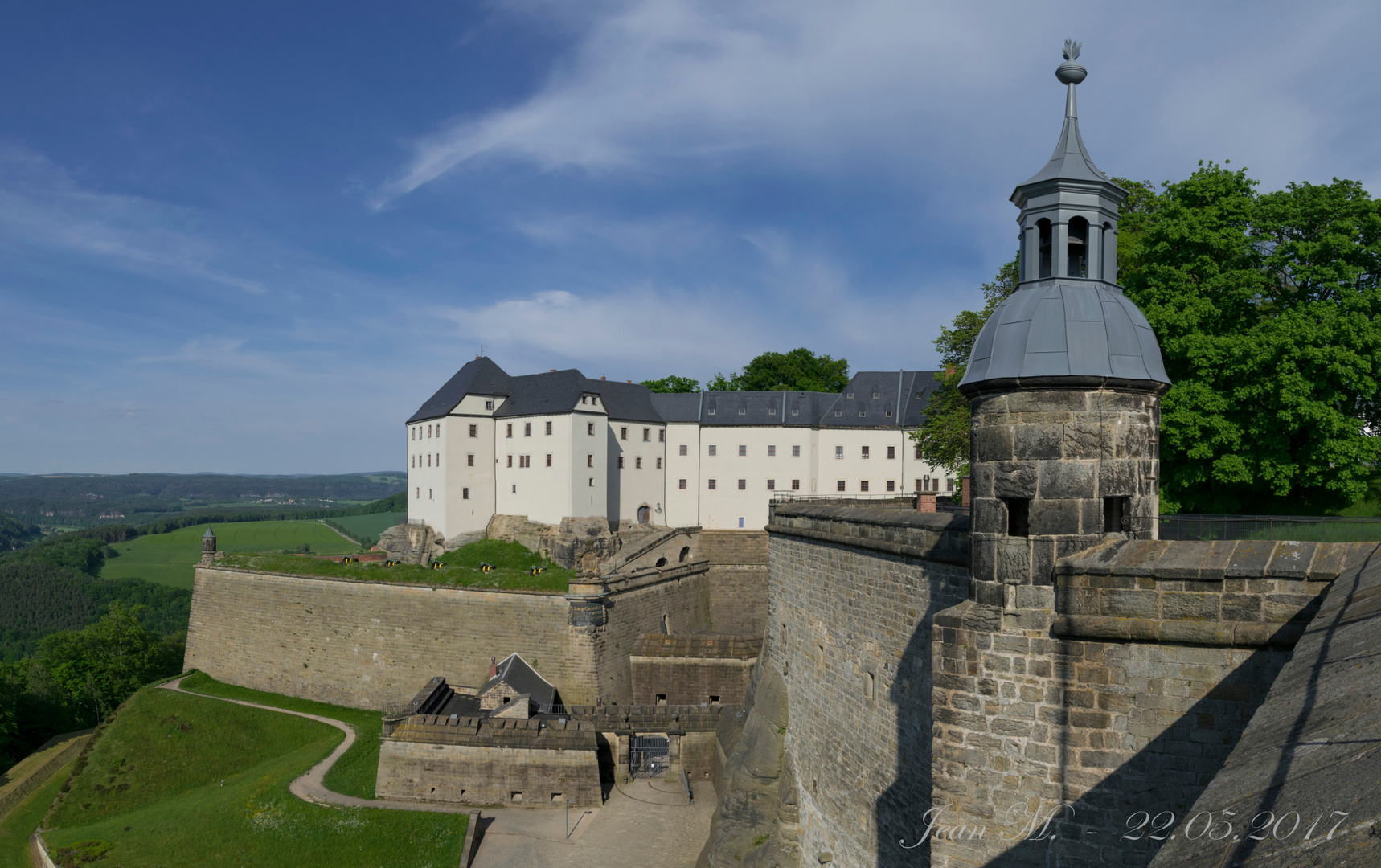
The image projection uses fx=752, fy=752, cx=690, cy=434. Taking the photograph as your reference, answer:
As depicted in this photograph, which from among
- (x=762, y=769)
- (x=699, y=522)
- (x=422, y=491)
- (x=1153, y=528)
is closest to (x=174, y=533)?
(x=422, y=491)

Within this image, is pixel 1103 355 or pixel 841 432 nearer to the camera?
pixel 1103 355

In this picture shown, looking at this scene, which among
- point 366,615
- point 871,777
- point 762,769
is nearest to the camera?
point 871,777

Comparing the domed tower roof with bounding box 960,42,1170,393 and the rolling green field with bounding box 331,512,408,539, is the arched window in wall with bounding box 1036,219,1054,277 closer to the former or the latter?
the domed tower roof with bounding box 960,42,1170,393

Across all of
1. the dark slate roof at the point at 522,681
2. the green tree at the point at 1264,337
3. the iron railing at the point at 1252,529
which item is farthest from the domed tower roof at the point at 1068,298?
the dark slate roof at the point at 522,681

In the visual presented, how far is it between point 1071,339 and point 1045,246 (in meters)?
1.41

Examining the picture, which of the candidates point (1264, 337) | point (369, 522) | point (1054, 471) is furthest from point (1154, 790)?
point (369, 522)

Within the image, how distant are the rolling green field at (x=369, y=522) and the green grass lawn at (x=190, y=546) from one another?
12.4 feet

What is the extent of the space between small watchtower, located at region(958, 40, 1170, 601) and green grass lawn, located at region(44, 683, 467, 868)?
66.9 ft

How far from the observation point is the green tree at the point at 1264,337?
16812 millimetres

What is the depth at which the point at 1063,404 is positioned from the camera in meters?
7.41

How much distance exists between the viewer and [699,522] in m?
51.2

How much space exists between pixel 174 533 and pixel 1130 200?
18627 cm

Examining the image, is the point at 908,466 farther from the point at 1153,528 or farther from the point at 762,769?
the point at 1153,528

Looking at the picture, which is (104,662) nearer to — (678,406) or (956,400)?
(678,406)
